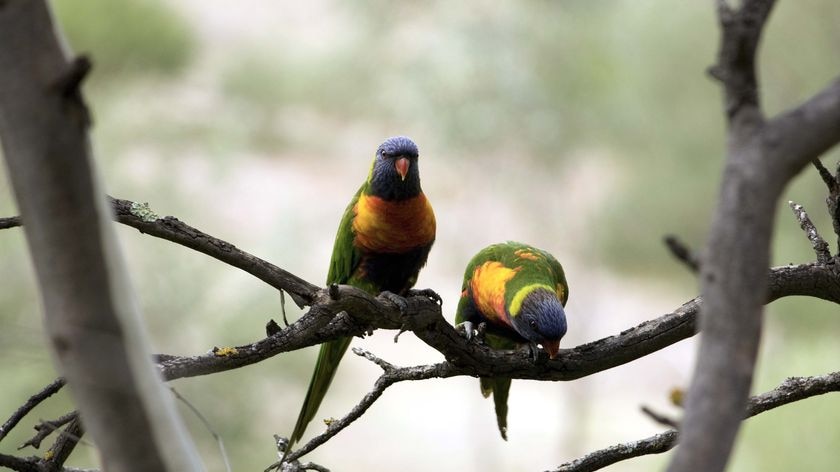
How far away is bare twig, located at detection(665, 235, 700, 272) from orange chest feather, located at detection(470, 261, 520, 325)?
4.44 ft

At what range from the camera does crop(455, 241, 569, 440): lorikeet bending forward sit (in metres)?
1.82

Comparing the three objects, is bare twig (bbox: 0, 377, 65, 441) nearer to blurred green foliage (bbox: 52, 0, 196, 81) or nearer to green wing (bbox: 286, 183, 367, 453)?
green wing (bbox: 286, 183, 367, 453)

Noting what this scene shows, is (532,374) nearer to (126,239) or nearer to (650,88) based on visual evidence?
(126,239)

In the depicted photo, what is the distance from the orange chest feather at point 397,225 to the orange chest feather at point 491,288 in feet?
0.70

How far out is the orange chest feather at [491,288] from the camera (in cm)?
201

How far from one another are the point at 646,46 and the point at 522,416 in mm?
4054

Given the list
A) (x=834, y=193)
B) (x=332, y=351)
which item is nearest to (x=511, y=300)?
(x=332, y=351)

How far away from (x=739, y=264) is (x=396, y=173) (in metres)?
1.36

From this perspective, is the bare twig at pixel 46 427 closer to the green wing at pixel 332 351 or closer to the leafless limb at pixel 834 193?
the green wing at pixel 332 351

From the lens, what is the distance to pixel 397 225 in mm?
1921

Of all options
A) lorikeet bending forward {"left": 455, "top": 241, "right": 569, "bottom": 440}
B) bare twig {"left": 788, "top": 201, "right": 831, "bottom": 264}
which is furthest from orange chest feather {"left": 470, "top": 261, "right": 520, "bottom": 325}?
bare twig {"left": 788, "top": 201, "right": 831, "bottom": 264}

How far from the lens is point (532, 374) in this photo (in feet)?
4.83

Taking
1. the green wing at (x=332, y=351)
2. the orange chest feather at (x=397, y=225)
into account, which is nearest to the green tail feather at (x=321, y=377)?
the green wing at (x=332, y=351)

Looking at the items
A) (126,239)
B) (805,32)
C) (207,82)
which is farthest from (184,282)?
(805,32)
